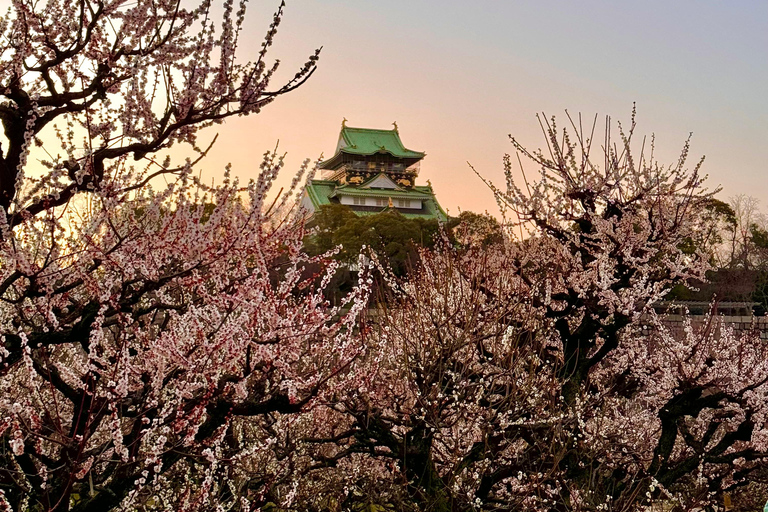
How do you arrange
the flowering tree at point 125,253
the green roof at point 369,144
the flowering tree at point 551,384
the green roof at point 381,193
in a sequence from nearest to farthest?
1. the flowering tree at point 125,253
2. the flowering tree at point 551,384
3. the green roof at point 381,193
4. the green roof at point 369,144

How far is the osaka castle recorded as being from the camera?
177ft

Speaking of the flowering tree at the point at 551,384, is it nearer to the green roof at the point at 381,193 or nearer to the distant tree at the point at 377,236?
the distant tree at the point at 377,236

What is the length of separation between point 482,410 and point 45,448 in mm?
4358

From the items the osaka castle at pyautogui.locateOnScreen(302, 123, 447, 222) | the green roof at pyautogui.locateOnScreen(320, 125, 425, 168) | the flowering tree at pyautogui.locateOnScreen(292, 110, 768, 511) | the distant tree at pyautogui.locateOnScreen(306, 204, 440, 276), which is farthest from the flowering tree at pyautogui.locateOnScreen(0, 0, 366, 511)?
the green roof at pyautogui.locateOnScreen(320, 125, 425, 168)

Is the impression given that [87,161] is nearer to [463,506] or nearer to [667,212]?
[463,506]

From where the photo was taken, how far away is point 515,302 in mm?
9094

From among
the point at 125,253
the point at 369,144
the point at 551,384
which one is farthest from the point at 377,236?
the point at 369,144

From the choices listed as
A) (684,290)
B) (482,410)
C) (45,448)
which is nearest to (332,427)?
(482,410)

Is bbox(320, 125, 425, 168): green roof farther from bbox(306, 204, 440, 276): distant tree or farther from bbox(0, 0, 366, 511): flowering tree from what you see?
bbox(0, 0, 366, 511): flowering tree

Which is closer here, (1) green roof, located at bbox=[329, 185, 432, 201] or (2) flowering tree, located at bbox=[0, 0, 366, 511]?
(2) flowering tree, located at bbox=[0, 0, 366, 511]

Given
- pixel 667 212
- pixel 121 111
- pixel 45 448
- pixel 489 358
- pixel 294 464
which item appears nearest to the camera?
pixel 121 111

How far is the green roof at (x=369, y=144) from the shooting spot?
57.8 meters

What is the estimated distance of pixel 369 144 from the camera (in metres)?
59.7

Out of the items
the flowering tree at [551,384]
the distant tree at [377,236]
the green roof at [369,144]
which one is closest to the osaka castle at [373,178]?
the green roof at [369,144]
